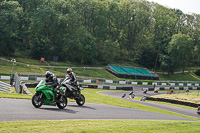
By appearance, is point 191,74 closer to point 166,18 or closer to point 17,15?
point 166,18

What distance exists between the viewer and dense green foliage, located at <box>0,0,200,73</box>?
69050 mm

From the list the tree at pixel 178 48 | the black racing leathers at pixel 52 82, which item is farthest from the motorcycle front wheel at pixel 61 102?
the tree at pixel 178 48

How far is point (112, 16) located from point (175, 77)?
104 feet

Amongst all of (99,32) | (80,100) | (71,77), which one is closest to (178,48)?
(99,32)

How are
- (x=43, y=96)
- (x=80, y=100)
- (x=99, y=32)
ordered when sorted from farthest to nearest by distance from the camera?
(x=99, y=32), (x=80, y=100), (x=43, y=96)

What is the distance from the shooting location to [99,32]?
9062cm

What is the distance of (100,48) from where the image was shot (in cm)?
8406

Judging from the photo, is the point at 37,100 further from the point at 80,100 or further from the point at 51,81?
the point at 80,100

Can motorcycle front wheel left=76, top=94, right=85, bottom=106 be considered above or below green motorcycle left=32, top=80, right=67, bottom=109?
below

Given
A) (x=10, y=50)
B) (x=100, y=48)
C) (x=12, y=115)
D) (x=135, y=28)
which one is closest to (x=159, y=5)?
(x=135, y=28)

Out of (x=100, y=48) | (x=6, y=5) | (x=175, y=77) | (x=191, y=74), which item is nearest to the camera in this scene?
(x=6, y=5)

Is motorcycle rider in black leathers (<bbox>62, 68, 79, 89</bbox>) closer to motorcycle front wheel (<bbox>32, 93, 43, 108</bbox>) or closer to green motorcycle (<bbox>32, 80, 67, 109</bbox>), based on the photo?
green motorcycle (<bbox>32, 80, 67, 109</bbox>)

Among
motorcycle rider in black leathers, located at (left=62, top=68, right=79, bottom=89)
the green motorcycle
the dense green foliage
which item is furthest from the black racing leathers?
the dense green foliage

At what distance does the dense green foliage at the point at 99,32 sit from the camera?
69050 millimetres
